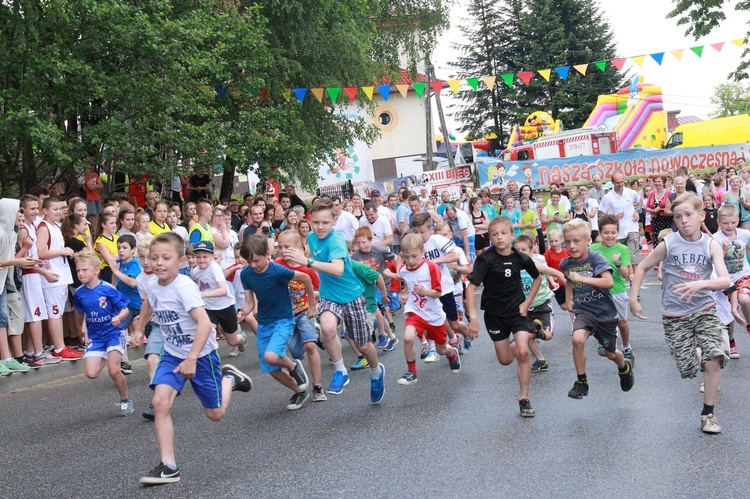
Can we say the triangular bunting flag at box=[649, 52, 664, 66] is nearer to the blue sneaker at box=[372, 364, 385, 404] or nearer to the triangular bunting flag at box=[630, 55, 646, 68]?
the triangular bunting flag at box=[630, 55, 646, 68]

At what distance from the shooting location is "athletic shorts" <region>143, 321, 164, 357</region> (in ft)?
25.1

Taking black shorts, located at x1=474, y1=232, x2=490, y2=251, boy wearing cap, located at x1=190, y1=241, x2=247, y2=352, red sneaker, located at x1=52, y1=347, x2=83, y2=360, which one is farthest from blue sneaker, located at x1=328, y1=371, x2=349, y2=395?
black shorts, located at x1=474, y1=232, x2=490, y2=251

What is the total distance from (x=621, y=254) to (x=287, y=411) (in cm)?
346

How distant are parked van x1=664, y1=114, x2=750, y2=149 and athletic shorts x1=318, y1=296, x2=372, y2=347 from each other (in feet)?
106

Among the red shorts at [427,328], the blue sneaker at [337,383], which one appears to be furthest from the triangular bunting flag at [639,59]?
the blue sneaker at [337,383]

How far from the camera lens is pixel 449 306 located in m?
8.79

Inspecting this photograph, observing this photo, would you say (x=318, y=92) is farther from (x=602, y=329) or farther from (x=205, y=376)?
(x=205, y=376)

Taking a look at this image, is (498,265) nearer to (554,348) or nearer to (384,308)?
(554,348)

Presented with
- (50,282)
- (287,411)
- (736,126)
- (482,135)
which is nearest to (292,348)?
(287,411)

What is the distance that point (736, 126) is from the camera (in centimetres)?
3772

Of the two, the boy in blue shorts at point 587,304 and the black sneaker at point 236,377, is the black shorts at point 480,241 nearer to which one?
the boy in blue shorts at point 587,304

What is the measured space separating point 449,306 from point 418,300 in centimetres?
97

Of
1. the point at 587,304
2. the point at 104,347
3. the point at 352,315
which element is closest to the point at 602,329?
the point at 587,304

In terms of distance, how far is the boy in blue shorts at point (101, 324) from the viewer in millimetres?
7477
